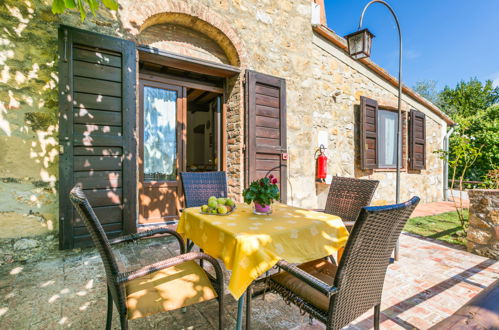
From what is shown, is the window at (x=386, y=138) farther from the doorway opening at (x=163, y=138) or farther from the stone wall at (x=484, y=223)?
the doorway opening at (x=163, y=138)

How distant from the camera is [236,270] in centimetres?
128

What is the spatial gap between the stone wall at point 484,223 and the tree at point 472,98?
65.9 feet

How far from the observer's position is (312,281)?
1.19m

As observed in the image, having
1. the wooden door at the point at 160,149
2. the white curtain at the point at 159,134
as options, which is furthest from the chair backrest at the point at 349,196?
the white curtain at the point at 159,134

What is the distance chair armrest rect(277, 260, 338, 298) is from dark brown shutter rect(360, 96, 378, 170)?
16.5ft

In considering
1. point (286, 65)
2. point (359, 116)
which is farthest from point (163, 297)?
point (359, 116)

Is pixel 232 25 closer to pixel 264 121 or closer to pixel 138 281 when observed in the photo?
pixel 264 121

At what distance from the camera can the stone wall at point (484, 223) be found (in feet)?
9.76

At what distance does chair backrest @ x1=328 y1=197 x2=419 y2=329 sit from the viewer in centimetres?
113

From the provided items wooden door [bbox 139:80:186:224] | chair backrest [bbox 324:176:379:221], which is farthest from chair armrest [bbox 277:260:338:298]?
wooden door [bbox 139:80:186:224]

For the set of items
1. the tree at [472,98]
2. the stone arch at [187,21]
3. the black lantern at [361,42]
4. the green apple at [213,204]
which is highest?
the tree at [472,98]

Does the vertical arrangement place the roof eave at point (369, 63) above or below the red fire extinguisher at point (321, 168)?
above

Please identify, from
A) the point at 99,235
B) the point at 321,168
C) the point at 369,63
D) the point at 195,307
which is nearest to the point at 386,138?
the point at 369,63

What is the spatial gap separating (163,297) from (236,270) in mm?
410
